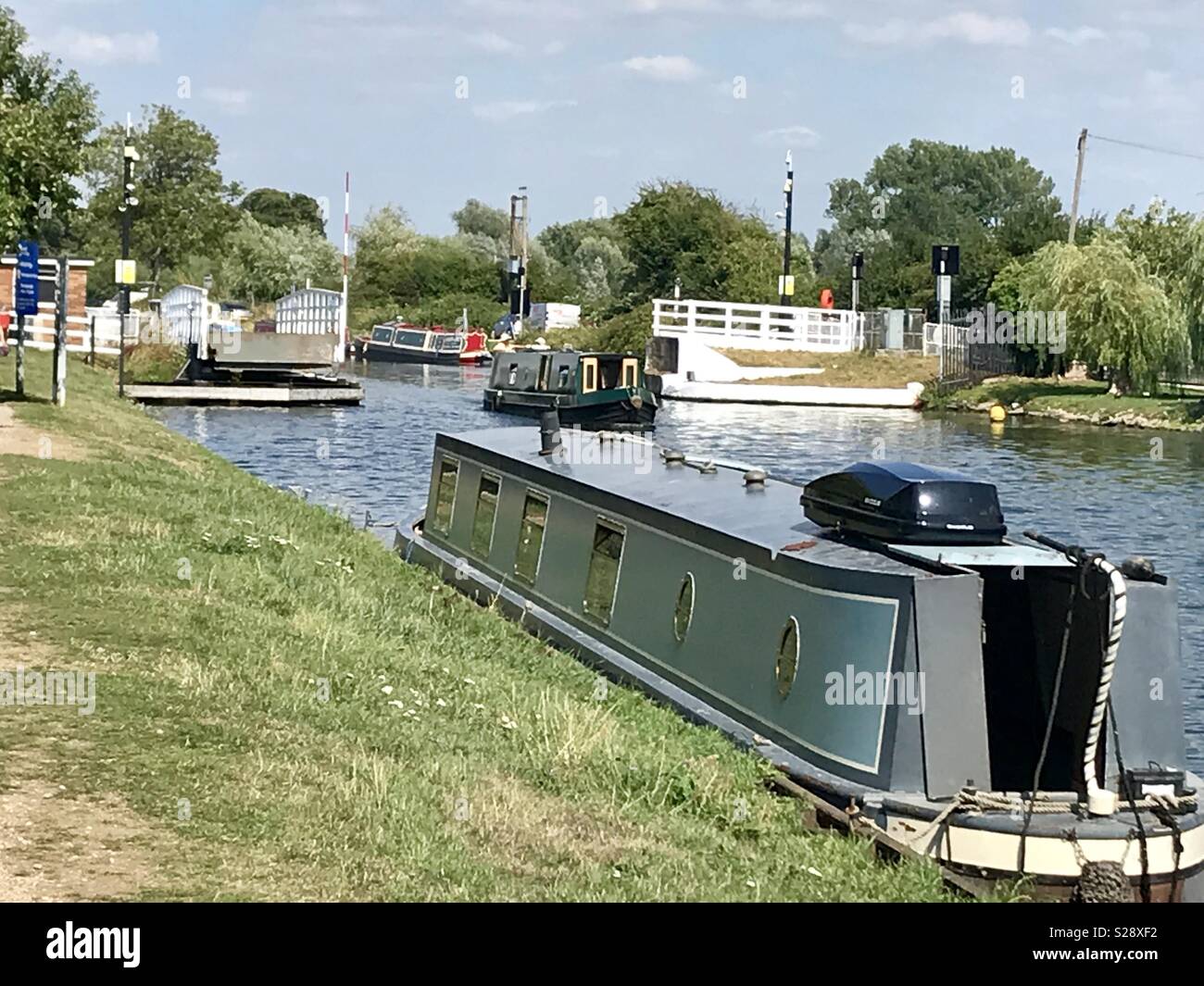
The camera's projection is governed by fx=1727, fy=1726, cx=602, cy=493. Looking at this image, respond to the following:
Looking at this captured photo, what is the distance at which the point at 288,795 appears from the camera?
6926mm

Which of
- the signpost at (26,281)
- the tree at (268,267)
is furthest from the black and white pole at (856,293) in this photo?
the signpost at (26,281)

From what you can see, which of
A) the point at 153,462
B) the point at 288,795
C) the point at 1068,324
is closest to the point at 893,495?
the point at 288,795

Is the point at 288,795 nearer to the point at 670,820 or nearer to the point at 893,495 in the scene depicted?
the point at 670,820

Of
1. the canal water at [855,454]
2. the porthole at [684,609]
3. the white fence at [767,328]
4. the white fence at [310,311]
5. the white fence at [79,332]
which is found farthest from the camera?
the white fence at [310,311]

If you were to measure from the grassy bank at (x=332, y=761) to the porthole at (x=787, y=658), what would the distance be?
46cm

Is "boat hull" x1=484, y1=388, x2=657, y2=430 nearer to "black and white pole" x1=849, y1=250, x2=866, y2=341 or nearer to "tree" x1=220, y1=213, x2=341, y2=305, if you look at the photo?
"black and white pole" x1=849, y1=250, x2=866, y2=341

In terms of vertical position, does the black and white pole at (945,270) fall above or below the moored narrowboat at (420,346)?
above

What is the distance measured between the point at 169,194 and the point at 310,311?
319 inches

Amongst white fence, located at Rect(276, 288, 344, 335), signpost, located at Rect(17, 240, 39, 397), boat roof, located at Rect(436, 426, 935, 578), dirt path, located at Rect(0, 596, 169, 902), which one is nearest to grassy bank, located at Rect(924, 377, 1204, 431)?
white fence, located at Rect(276, 288, 344, 335)

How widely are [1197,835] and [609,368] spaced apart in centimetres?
3305

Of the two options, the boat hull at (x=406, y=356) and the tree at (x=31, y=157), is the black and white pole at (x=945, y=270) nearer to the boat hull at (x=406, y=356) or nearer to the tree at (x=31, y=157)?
the boat hull at (x=406, y=356)

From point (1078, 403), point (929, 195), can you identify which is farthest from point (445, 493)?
point (929, 195)

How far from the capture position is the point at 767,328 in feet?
189

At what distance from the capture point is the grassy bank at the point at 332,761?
6.25 metres
